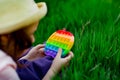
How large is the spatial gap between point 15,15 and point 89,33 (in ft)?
2.82

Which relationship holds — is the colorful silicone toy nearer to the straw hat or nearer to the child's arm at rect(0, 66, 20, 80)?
the straw hat

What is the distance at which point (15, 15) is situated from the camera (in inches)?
120

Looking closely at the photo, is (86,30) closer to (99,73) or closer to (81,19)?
(81,19)

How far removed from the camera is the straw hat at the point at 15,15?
3.03 meters

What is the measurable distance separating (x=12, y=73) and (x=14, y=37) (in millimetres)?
197

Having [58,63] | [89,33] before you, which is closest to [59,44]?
[58,63]

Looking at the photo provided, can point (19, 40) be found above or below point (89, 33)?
above

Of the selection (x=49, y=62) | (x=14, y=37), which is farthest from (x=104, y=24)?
(x=14, y=37)

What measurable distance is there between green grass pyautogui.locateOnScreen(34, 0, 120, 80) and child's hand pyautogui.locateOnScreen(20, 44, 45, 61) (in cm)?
19

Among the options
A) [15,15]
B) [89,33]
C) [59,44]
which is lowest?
[89,33]

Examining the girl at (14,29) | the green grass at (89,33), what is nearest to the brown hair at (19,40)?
the girl at (14,29)

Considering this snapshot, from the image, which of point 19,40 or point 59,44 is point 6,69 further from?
point 59,44

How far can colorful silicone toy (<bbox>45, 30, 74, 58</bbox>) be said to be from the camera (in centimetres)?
334

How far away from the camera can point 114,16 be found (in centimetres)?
418
